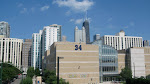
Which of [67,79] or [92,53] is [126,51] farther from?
[67,79]

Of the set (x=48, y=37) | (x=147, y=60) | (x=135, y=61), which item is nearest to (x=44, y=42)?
(x=48, y=37)

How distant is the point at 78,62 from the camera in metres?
68.6

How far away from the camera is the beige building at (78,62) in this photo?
67000 mm

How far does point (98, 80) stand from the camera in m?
71.2

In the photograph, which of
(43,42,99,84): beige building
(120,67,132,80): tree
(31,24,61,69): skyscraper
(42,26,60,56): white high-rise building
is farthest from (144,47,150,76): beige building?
(42,26,60,56): white high-rise building

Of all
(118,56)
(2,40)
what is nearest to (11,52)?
(2,40)

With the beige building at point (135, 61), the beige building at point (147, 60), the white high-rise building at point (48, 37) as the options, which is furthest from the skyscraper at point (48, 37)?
the beige building at point (147, 60)

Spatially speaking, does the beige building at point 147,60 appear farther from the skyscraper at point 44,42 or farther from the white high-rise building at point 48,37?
the white high-rise building at point 48,37

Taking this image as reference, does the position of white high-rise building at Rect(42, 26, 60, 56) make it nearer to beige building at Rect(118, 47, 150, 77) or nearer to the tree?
beige building at Rect(118, 47, 150, 77)

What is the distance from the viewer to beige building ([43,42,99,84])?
67.0 meters

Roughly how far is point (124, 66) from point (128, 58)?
12.6 feet

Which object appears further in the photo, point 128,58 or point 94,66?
point 128,58

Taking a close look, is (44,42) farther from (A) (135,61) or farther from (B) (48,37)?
(A) (135,61)

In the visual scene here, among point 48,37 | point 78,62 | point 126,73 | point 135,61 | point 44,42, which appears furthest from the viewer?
point 44,42
